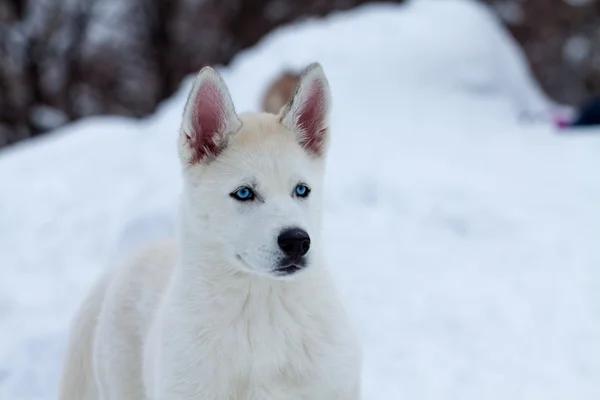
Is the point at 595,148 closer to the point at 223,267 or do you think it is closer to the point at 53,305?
the point at 53,305

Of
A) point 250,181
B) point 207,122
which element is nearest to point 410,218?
point 207,122

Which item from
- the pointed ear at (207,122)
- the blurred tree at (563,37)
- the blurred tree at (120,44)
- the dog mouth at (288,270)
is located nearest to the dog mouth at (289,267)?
the dog mouth at (288,270)

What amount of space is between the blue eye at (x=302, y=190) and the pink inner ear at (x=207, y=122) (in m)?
0.38

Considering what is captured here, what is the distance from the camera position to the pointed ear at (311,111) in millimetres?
3521

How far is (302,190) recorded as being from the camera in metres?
3.35

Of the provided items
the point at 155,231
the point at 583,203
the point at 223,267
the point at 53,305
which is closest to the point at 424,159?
the point at 583,203

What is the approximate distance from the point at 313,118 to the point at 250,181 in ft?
1.76

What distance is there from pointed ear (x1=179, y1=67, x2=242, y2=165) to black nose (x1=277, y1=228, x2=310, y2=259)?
58 cm

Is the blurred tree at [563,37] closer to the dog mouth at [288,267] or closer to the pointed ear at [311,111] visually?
the pointed ear at [311,111]

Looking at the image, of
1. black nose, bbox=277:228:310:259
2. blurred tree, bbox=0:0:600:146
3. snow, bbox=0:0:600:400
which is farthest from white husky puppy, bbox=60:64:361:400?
blurred tree, bbox=0:0:600:146

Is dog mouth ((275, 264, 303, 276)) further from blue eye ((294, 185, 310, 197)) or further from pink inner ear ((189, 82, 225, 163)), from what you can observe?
pink inner ear ((189, 82, 225, 163))

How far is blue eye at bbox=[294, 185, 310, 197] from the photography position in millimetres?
3336

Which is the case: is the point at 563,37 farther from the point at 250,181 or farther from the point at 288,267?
the point at 288,267

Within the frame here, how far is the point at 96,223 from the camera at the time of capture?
7863mm
